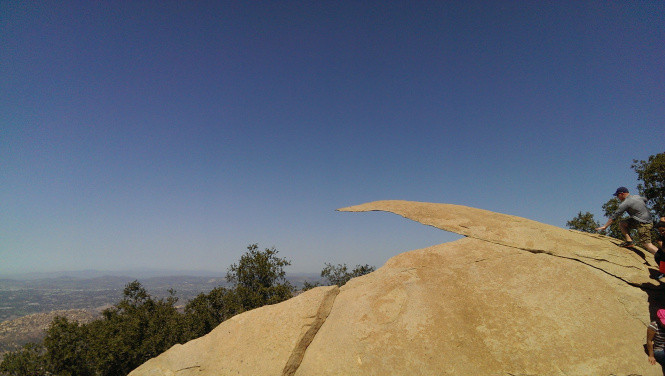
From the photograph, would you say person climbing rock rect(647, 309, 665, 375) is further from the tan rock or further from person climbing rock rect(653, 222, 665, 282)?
the tan rock

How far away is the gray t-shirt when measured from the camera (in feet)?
28.0

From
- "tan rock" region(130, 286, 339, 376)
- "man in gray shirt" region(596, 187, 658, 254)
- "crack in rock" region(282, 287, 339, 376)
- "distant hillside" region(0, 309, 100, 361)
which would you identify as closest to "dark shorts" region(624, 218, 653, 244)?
"man in gray shirt" region(596, 187, 658, 254)

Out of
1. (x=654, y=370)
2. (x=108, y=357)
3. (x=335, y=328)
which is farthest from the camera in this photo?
(x=108, y=357)

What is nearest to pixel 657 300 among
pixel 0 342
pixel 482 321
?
pixel 482 321

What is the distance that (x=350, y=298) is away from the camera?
8891 mm

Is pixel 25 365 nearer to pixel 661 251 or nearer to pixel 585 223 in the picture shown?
pixel 661 251

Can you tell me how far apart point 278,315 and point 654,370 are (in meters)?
8.88

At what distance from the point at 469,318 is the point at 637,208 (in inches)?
263

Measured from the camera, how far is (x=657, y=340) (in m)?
6.02

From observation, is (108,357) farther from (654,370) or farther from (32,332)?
(32,332)

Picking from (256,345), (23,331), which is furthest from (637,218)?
(23,331)

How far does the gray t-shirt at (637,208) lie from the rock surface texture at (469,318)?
1026 mm

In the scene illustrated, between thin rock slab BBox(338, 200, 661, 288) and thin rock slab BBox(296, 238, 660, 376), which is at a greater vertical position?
thin rock slab BBox(338, 200, 661, 288)

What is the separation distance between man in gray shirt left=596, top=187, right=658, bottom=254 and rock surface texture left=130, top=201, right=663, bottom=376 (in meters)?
0.47
